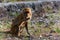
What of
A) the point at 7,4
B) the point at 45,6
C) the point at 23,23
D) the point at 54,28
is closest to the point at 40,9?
the point at 45,6

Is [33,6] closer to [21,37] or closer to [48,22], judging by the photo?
[48,22]

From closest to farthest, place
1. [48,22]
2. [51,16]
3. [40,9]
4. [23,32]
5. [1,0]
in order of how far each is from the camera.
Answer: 1. [23,32]
2. [48,22]
3. [51,16]
4. [40,9]
5. [1,0]

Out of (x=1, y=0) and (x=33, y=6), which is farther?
(x=1, y=0)

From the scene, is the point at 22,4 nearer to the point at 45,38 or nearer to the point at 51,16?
the point at 51,16

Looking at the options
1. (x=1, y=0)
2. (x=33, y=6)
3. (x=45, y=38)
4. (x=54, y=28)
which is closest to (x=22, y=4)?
(x=33, y=6)

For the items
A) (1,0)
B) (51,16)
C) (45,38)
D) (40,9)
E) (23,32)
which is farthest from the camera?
(1,0)

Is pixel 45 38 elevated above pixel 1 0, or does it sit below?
below

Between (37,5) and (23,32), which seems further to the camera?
(37,5)

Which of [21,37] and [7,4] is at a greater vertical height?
[7,4]

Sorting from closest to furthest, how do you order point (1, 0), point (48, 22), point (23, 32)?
point (23, 32) < point (48, 22) < point (1, 0)
